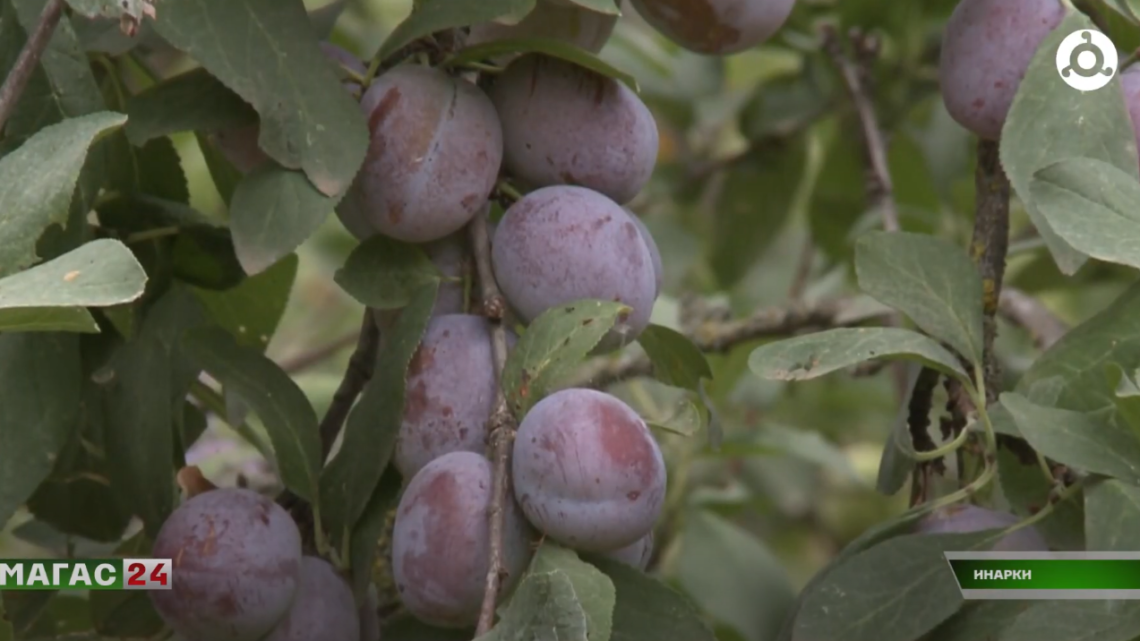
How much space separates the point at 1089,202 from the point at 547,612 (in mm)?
301

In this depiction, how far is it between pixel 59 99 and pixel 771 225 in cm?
87

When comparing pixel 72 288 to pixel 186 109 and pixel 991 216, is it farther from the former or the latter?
pixel 991 216

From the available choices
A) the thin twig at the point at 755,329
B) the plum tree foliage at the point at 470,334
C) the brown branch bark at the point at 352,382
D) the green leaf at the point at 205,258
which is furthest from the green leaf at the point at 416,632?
the thin twig at the point at 755,329

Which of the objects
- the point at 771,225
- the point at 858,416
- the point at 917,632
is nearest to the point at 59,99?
the point at 917,632

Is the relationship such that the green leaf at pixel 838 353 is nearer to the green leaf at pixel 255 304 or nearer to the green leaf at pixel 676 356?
the green leaf at pixel 676 356

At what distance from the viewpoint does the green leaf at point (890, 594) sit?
65 cm

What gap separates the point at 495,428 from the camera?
61 cm

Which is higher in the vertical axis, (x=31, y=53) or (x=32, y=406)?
(x=31, y=53)

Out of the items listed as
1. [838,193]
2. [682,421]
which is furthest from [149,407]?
[838,193]

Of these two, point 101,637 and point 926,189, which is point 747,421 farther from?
point 101,637

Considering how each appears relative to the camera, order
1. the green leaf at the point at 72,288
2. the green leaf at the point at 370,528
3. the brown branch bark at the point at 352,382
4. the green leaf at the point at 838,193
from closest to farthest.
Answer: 1. the green leaf at the point at 72,288
2. the green leaf at the point at 370,528
3. the brown branch bark at the point at 352,382
4. the green leaf at the point at 838,193

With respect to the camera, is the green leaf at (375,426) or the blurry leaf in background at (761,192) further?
the blurry leaf in background at (761,192)

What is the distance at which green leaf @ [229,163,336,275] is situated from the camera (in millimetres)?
643

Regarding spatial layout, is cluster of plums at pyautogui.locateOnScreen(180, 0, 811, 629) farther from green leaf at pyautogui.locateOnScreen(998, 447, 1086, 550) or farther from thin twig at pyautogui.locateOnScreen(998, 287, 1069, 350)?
thin twig at pyautogui.locateOnScreen(998, 287, 1069, 350)
